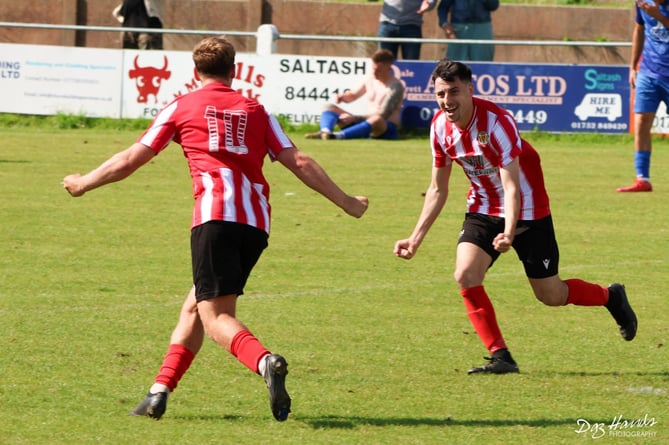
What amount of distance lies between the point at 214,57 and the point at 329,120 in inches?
535

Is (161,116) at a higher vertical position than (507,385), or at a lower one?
higher

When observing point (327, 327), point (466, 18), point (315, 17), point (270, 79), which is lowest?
point (315, 17)

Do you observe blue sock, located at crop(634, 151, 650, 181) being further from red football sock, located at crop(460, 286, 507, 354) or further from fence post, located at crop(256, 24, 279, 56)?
fence post, located at crop(256, 24, 279, 56)

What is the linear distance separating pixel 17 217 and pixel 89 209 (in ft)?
2.87

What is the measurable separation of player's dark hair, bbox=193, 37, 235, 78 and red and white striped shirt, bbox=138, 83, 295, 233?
0.25 ft

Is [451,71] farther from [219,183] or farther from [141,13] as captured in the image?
[141,13]

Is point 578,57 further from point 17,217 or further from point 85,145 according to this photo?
point 17,217

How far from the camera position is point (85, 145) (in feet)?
60.0

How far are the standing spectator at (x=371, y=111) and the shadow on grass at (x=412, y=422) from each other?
43.8 feet

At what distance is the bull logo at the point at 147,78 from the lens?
20859 millimetres

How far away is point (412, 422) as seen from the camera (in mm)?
6168

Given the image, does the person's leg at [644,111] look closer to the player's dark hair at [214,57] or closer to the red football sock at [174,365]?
the player's dark hair at [214,57]

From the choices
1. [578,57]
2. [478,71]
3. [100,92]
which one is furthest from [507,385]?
[578,57]

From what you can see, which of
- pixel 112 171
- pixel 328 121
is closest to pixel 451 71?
pixel 112 171
